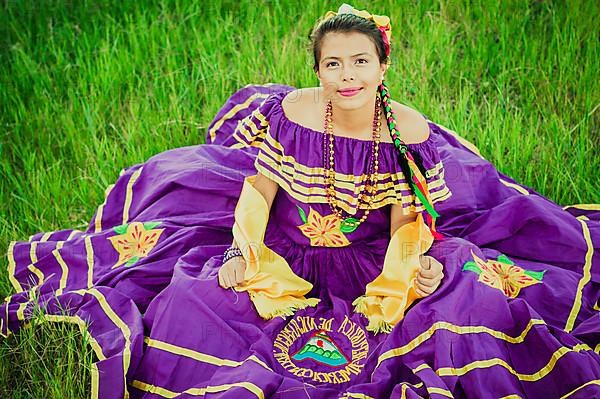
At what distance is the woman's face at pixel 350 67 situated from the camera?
7.92 feet

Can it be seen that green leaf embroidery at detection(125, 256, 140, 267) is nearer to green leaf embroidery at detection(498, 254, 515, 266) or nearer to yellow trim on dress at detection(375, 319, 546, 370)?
yellow trim on dress at detection(375, 319, 546, 370)

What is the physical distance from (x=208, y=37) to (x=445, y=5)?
47.4 inches

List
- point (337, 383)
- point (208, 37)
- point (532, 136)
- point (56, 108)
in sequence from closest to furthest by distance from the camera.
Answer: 1. point (337, 383)
2. point (532, 136)
3. point (56, 108)
4. point (208, 37)

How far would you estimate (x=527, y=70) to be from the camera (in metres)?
3.96

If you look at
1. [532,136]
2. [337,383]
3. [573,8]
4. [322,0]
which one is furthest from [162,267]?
[573,8]

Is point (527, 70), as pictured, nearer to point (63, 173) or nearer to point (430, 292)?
point (430, 292)

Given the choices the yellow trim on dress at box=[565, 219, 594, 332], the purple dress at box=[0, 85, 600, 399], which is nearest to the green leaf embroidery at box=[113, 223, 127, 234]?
the purple dress at box=[0, 85, 600, 399]

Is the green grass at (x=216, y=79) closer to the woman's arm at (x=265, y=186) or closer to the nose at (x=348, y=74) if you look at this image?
the woman's arm at (x=265, y=186)

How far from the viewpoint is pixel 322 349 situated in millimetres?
2564

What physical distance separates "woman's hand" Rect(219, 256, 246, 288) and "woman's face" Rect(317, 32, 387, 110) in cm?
59

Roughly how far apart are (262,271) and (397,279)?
1.38 ft

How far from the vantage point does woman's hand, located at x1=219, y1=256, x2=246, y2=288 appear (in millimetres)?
2602

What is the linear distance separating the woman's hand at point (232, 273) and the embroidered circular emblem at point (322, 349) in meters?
0.21

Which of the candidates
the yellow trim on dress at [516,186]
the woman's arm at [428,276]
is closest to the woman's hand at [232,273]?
the woman's arm at [428,276]
